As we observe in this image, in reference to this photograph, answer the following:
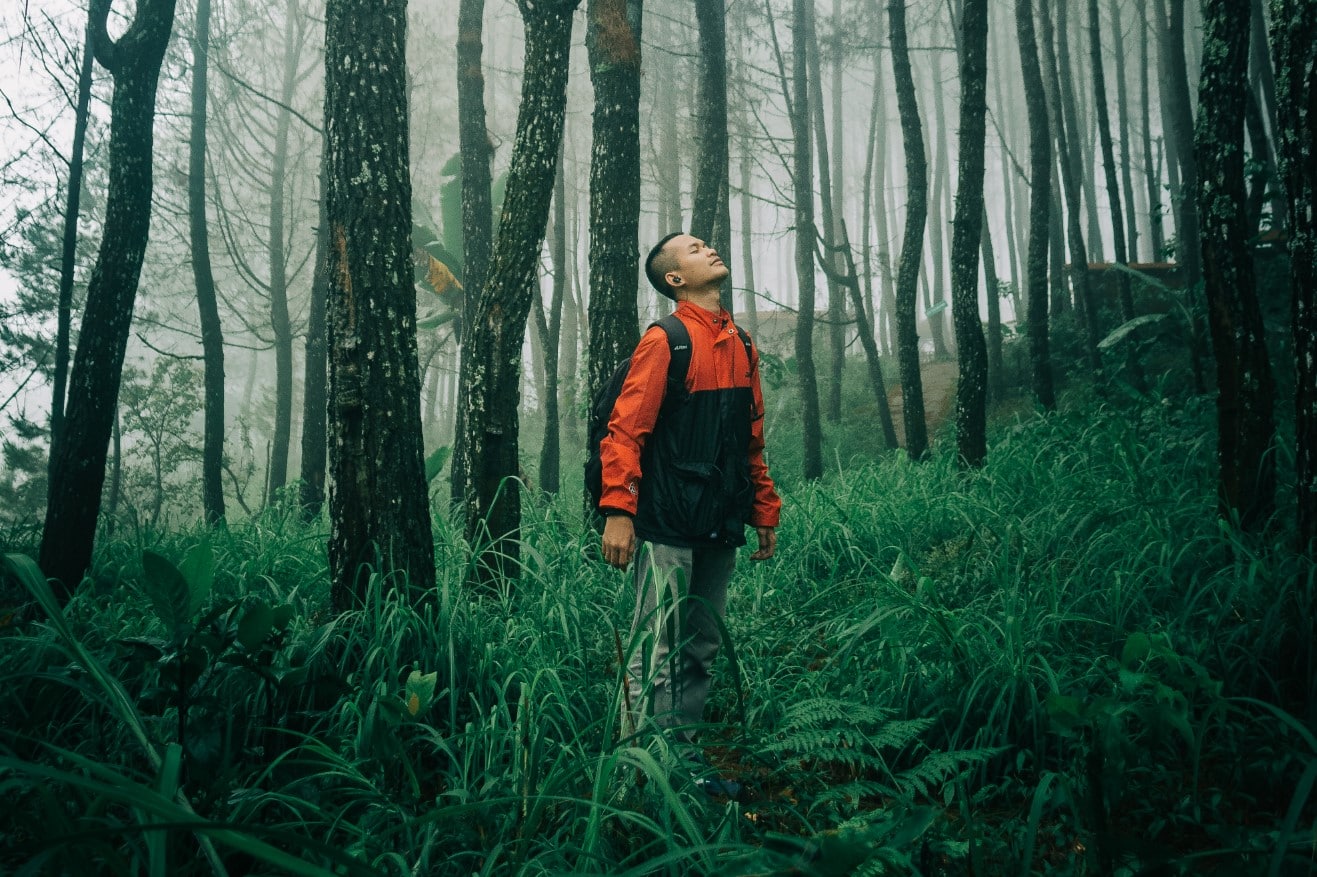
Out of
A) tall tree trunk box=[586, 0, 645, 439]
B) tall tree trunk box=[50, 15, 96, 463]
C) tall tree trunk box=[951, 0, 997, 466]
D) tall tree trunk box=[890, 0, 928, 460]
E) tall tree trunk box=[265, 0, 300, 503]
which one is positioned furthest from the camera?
tall tree trunk box=[265, 0, 300, 503]

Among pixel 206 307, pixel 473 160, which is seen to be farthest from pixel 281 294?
pixel 473 160

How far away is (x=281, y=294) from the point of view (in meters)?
14.3

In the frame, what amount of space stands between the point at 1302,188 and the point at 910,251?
657cm

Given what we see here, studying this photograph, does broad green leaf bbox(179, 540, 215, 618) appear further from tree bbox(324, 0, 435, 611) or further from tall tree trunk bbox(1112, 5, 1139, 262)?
tall tree trunk bbox(1112, 5, 1139, 262)

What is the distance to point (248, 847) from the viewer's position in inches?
45.1

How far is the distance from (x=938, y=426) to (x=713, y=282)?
11666mm

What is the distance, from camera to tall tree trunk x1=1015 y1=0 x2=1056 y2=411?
959 cm

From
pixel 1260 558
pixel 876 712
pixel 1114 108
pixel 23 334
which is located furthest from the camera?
pixel 1114 108

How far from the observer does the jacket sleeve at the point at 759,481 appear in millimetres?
3402

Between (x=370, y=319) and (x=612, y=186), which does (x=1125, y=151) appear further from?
(x=370, y=319)

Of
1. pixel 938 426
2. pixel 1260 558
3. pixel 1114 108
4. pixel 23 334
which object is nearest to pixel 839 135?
pixel 938 426

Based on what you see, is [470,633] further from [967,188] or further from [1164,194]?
[1164,194]

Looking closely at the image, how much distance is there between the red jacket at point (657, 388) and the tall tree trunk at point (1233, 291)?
2657 millimetres

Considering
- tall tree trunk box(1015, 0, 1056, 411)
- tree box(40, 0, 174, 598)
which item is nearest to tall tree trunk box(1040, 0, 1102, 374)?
tall tree trunk box(1015, 0, 1056, 411)
